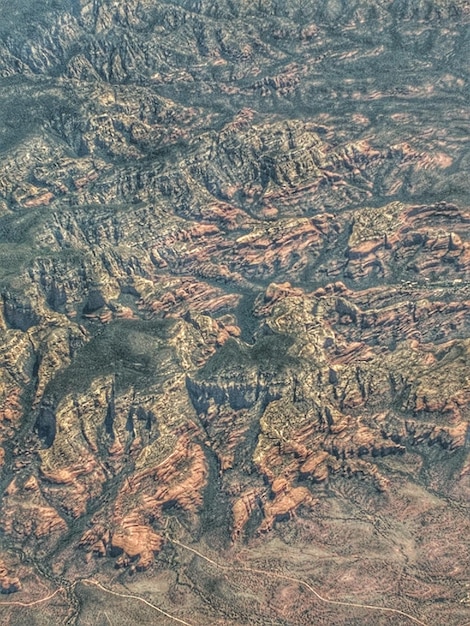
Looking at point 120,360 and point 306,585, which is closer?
point 306,585

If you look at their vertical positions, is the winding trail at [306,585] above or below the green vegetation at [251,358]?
below

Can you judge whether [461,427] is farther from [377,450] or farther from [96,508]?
[96,508]

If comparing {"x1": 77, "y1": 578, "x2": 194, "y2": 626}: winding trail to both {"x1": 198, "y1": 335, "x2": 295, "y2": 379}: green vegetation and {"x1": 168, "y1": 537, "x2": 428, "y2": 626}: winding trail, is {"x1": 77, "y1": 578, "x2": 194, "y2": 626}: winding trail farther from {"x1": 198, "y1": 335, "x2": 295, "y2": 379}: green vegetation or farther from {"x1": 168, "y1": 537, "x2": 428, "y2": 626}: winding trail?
{"x1": 198, "y1": 335, "x2": 295, "y2": 379}: green vegetation

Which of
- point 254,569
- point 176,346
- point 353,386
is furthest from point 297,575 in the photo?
point 176,346

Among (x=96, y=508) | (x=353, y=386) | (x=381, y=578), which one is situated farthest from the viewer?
(x=353, y=386)

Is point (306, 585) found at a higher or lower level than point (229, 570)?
lower

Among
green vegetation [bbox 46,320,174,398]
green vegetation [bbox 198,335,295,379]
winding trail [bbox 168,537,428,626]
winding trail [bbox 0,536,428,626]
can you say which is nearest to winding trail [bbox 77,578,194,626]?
winding trail [bbox 0,536,428,626]

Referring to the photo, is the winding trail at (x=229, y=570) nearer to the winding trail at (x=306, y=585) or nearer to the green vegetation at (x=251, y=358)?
the winding trail at (x=306, y=585)

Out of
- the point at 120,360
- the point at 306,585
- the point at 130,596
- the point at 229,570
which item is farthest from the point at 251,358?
the point at 130,596

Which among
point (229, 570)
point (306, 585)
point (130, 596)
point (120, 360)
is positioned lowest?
point (306, 585)

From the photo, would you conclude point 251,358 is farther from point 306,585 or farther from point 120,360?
point 306,585

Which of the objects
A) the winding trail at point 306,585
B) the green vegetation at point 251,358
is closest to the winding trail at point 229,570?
the winding trail at point 306,585
